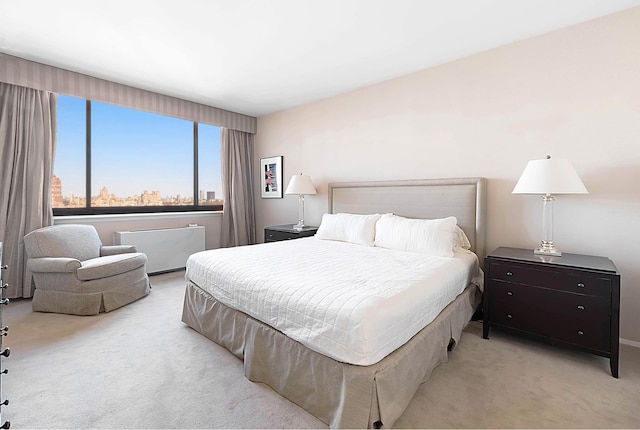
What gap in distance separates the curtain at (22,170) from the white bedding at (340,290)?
2.20 m

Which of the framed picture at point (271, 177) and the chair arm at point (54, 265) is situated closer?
the chair arm at point (54, 265)

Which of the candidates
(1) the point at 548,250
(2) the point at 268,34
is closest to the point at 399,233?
(1) the point at 548,250

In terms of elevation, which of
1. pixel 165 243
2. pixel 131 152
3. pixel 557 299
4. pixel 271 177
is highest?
pixel 131 152

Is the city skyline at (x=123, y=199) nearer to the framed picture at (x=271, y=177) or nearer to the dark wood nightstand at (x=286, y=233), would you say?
the framed picture at (x=271, y=177)

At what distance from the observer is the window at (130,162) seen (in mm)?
3955

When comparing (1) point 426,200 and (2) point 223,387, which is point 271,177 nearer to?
(1) point 426,200

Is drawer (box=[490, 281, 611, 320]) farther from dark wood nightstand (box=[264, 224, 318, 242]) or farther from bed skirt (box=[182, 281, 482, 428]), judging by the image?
dark wood nightstand (box=[264, 224, 318, 242])

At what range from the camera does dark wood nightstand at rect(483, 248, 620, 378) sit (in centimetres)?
203

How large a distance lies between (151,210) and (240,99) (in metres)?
2.14

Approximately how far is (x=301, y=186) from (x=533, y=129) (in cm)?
272

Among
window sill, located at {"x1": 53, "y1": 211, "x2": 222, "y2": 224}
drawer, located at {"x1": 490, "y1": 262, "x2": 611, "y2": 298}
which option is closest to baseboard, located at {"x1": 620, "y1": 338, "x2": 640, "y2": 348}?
drawer, located at {"x1": 490, "y1": 262, "x2": 611, "y2": 298}

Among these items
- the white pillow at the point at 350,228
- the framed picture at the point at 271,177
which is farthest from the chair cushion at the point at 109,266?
the framed picture at the point at 271,177

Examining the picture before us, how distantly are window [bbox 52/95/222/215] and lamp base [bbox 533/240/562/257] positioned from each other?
4675 mm

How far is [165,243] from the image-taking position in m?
4.51
